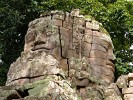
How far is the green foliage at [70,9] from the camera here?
77.1ft

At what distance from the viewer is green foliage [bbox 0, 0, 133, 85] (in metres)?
23.5

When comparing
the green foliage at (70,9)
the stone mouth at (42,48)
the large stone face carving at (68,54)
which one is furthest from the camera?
the green foliage at (70,9)

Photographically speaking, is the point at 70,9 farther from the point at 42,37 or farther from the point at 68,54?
the point at 68,54

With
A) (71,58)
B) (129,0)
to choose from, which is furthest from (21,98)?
(129,0)

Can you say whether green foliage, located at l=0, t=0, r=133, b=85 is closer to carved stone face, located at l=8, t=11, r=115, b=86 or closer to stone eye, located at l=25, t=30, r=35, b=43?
carved stone face, located at l=8, t=11, r=115, b=86

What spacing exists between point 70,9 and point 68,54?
25.0 ft

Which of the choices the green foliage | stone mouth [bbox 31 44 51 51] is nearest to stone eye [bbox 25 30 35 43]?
stone mouth [bbox 31 44 51 51]

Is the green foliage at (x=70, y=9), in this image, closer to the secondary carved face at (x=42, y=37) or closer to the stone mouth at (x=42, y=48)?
the secondary carved face at (x=42, y=37)

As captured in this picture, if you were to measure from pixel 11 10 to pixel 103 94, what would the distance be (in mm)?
11122

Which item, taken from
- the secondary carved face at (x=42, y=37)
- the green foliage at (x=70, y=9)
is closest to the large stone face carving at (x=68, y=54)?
the secondary carved face at (x=42, y=37)

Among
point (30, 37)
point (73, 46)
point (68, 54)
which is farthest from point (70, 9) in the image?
point (68, 54)

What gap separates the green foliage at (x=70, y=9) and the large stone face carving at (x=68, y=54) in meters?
5.43

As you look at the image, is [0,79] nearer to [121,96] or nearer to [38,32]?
[38,32]

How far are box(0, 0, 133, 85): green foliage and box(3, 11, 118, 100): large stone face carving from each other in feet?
17.8
